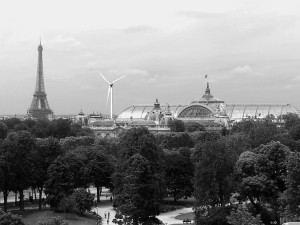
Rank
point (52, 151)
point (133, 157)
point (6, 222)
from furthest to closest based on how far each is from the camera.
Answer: point (52, 151), point (133, 157), point (6, 222)

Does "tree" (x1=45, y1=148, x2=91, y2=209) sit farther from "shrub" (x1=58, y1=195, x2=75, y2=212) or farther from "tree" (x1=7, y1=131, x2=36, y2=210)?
"tree" (x1=7, y1=131, x2=36, y2=210)

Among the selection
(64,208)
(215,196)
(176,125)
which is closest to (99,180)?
(64,208)

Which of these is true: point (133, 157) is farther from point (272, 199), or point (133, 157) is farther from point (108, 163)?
point (108, 163)

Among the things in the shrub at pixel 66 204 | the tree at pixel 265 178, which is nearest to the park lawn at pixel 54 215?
the shrub at pixel 66 204

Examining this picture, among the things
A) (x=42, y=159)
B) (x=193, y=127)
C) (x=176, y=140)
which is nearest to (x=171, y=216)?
(x=42, y=159)

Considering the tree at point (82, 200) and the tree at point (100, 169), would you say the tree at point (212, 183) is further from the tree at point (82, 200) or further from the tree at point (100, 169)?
the tree at point (100, 169)

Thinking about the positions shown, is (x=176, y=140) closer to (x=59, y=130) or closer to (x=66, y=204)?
(x=59, y=130)
